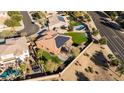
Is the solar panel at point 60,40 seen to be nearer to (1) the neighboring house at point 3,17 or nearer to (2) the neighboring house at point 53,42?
(2) the neighboring house at point 53,42

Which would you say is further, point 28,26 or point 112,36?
point 28,26

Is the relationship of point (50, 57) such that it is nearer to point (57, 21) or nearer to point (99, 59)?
point (99, 59)

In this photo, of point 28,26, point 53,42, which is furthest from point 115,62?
point 28,26
